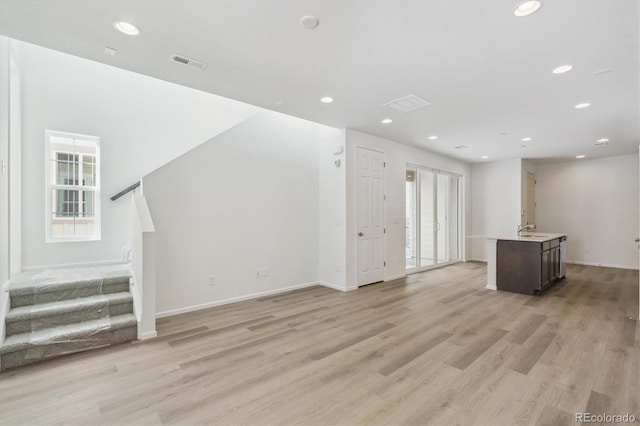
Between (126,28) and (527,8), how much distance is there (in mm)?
3110

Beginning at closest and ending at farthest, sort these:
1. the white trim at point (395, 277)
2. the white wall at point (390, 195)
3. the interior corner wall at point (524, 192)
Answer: the white wall at point (390, 195), the white trim at point (395, 277), the interior corner wall at point (524, 192)

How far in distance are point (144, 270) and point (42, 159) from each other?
2.66 meters

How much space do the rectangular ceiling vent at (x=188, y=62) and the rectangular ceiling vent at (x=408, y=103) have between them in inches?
94.1

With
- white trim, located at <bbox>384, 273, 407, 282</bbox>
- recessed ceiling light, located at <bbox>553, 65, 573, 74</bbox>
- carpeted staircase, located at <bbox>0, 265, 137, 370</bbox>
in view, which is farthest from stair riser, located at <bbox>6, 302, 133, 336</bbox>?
recessed ceiling light, located at <bbox>553, 65, 573, 74</bbox>

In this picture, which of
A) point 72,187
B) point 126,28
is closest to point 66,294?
point 72,187

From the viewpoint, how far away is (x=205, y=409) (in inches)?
79.5

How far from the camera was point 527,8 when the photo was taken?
211 centimetres

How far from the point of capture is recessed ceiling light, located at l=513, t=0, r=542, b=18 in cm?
204

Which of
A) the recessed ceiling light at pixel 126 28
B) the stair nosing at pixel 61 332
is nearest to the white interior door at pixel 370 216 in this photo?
the stair nosing at pixel 61 332

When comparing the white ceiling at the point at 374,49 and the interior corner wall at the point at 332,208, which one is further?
the interior corner wall at the point at 332,208

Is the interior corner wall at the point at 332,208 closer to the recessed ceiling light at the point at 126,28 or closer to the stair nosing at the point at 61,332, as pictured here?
the stair nosing at the point at 61,332

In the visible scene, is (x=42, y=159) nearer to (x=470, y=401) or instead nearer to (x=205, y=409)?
(x=205, y=409)

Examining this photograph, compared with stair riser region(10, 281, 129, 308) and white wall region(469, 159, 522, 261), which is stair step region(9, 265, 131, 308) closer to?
stair riser region(10, 281, 129, 308)

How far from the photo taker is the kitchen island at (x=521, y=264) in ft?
15.9
